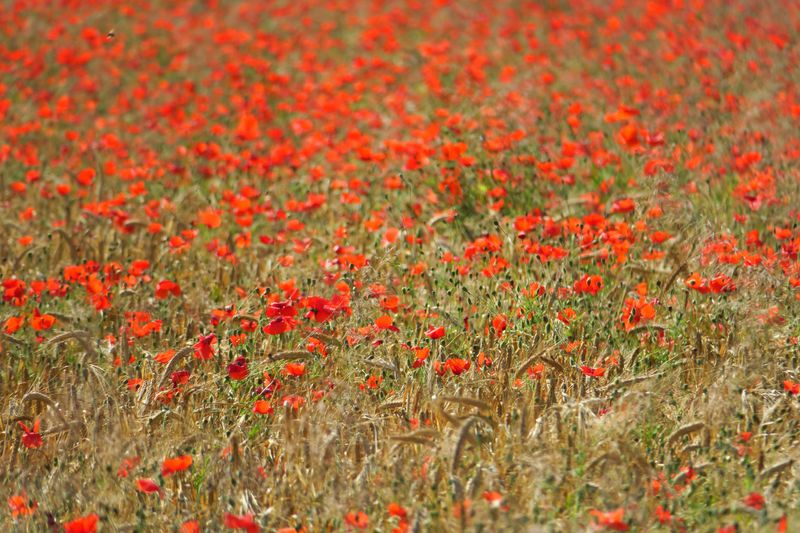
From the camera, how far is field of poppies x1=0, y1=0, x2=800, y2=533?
2631 mm

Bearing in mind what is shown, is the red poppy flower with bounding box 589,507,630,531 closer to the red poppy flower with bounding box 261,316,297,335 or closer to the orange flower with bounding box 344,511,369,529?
the orange flower with bounding box 344,511,369,529

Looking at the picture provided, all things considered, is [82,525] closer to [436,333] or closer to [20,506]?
[20,506]

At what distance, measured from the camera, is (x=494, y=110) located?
548cm

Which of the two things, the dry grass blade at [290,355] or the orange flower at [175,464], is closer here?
the orange flower at [175,464]

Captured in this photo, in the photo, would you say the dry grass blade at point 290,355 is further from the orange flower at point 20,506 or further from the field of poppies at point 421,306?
the orange flower at point 20,506

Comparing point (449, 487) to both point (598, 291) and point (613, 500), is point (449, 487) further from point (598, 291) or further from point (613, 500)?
point (598, 291)

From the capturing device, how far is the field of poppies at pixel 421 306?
2.63 metres

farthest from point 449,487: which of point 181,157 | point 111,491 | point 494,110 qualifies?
point 181,157

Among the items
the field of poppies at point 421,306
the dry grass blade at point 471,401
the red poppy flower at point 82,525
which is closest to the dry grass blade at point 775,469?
the field of poppies at point 421,306

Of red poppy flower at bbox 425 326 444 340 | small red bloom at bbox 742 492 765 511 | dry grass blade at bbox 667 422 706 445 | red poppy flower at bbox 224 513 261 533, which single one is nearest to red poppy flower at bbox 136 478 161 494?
red poppy flower at bbox 224 513 261 533

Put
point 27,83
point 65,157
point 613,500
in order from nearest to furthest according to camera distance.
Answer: point 613,500
point 65,157
point 27,83

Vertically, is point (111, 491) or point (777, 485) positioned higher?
point (111, 491)

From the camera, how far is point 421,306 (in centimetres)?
→ 367

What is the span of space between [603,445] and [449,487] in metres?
0.43
